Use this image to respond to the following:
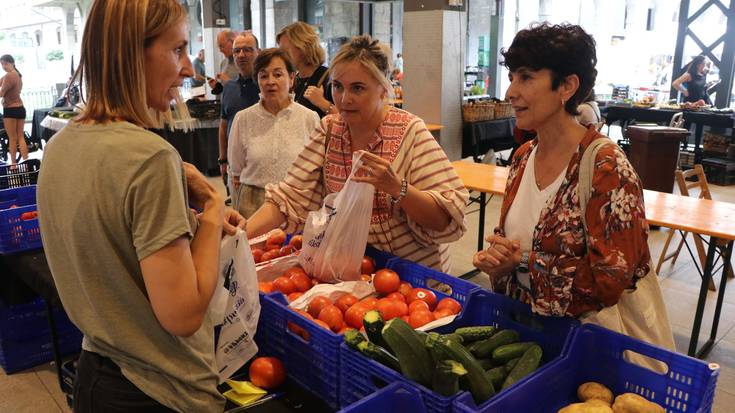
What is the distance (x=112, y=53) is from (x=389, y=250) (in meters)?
1.29

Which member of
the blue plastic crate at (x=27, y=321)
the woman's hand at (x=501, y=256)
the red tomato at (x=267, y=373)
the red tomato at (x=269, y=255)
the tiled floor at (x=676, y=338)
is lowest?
the tiled floor at (x=676, y=338)

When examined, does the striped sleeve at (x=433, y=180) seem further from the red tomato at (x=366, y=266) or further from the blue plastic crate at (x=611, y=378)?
the blue plastic crate at (x=611, y=378)

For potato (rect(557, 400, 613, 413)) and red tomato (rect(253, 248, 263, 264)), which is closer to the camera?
potato (rect(557, 400, 613, 413))

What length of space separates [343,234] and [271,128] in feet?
5.21

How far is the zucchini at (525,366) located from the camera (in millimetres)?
1280

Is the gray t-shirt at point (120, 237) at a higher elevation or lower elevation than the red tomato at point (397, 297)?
→ higher

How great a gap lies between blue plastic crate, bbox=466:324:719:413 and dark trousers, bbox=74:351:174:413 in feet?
2.00

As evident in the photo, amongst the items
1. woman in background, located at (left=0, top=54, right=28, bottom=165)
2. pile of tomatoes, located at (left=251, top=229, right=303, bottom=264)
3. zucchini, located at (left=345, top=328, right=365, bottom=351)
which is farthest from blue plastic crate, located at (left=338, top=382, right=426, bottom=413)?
woman in background, located at (left=0, top=54, right=28, bottom=165)

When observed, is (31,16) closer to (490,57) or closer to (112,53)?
(490,57)

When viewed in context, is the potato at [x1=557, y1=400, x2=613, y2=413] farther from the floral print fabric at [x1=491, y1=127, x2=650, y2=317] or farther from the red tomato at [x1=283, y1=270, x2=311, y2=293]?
the red tomato at [x1=283, y1=270, x2=311, y2=293]

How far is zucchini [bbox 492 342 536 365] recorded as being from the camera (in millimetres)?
1360

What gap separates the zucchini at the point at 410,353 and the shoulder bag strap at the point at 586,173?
0.55 meters

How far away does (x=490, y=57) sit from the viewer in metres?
12.7

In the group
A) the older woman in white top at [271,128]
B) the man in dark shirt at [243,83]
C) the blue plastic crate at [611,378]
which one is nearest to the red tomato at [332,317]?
the blue plastic crate at [611,378]
